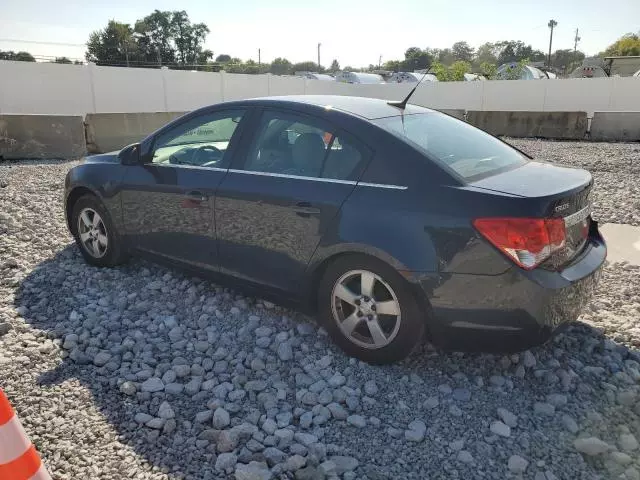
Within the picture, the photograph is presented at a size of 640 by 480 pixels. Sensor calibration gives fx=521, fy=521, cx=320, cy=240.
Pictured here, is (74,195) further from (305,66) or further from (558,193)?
(305,66)

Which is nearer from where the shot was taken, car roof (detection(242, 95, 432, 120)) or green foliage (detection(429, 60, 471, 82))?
car roof (detection(242, 95, 432, 120))

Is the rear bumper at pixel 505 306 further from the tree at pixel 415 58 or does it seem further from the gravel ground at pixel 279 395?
the tree at pixel 415 58

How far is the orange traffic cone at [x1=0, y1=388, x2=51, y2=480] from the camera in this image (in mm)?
1874

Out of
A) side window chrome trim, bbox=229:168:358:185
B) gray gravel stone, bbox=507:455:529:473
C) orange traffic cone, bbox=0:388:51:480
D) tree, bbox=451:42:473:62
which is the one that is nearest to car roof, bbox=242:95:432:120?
side window chrome trim, bbox=229:168:358:185

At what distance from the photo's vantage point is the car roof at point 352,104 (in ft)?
11.3

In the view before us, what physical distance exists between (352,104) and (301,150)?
0.52m

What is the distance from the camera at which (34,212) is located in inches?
259

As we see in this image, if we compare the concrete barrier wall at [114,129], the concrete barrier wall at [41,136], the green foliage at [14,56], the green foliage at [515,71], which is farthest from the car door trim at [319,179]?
the green foliage at [14,56]

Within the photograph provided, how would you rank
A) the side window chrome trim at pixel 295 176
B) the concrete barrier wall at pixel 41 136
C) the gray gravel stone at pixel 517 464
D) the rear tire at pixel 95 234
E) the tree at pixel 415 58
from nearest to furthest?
the gray gravel stone at pixel 517 464, the side window chrome trim at pixel 295 176, the rear tire at pixel 95 234, the concrete barrier wall at pixel 41 136, the tree at pixel 415 58

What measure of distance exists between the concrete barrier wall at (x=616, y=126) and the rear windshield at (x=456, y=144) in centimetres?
1401

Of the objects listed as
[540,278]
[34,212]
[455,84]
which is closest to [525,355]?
[540,278]

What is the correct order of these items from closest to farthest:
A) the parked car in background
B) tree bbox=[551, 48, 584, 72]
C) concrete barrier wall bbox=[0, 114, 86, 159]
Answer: concrete barrier wall bbox=[0, 114, 86, 159] → the parked car in background → tree bbox=[551, 48, 584, 72]

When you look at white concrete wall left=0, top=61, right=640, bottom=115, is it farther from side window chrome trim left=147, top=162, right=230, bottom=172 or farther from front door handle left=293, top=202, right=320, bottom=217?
front door handle left=293, top=202, right=320, bottom=217

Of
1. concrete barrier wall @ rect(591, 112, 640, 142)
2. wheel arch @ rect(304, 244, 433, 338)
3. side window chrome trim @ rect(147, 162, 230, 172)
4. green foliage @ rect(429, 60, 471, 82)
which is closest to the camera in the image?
wheel arch @ rect(304, 244, 433, 338)
